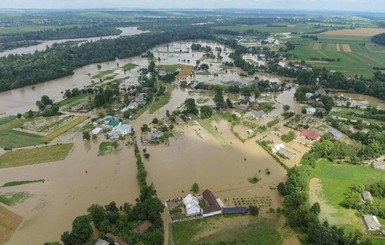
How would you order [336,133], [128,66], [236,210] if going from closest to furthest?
[236,210]
[336,133]
[128,66]

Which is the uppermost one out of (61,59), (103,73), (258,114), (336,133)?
(61,59)

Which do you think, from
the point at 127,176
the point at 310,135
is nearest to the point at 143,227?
the point at 127,176

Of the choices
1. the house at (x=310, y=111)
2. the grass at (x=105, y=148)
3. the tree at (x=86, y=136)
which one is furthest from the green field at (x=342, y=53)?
the tree at (x=86, y=136)

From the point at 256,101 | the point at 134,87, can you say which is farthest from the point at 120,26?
the point at 256,101

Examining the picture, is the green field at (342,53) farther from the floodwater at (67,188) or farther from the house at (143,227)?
the house at (143,227)

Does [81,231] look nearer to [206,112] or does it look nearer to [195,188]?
[195,188]

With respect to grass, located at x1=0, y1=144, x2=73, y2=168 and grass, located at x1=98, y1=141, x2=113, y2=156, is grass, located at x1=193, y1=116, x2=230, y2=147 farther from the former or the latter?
Answer: grass, located at x1=0, y1=144, x2=73, y2=168
